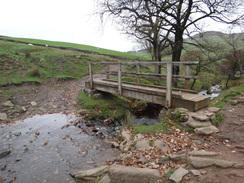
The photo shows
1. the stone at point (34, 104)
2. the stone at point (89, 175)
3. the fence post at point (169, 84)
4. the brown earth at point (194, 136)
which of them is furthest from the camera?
the stone at point (34, 104)

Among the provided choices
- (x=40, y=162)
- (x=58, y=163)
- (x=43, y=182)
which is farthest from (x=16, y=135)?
(x=43, y=182)

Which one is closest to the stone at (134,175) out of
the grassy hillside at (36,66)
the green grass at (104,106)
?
the green grass at (104,106)

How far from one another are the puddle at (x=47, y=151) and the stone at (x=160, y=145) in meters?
1.34

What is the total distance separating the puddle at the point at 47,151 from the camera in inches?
161

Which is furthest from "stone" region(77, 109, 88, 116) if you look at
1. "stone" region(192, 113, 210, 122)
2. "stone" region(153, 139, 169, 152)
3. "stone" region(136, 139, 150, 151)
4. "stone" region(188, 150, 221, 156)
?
"stone" region(188, 150, 221, 156)

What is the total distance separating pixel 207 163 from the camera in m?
3.13

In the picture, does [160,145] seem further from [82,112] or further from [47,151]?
[82,112]

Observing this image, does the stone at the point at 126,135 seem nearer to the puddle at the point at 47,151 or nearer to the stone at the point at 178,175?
the puddle at the point at 47,151

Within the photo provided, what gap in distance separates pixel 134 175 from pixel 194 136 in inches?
93.9

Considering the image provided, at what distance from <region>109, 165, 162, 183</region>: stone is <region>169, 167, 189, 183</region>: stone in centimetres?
28

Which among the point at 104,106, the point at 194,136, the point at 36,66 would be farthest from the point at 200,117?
the point at 36,66

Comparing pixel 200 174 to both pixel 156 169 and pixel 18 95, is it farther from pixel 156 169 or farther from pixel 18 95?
pixel 18 95

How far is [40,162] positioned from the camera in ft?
14.9

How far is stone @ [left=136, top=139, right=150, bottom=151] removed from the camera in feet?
14.7
